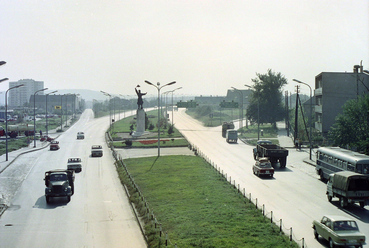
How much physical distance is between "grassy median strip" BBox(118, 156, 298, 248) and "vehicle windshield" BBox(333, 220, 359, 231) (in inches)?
90.0

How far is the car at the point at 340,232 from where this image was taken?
65.9 feet

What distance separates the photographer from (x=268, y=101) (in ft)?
355

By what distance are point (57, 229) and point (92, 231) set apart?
84.6 inches

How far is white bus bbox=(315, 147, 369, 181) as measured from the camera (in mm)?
33156

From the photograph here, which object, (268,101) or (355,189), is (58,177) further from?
(268,101)

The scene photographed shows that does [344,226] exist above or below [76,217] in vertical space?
above

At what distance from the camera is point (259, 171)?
A: 41.0 m

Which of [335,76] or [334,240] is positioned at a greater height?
[335,76]

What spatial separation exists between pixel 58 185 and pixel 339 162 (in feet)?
72.2

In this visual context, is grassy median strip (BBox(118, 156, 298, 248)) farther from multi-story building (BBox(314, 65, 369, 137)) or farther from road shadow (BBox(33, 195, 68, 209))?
multi-story building (BBox(314, 65, 369, 137))

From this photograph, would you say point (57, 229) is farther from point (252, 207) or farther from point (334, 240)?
point (334, 240)

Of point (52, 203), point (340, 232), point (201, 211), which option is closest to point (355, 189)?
point (340, 232)

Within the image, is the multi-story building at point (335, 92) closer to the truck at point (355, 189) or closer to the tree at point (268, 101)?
the tree at point (268, 101)

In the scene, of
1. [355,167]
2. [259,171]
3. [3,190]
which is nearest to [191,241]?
[355,167]
